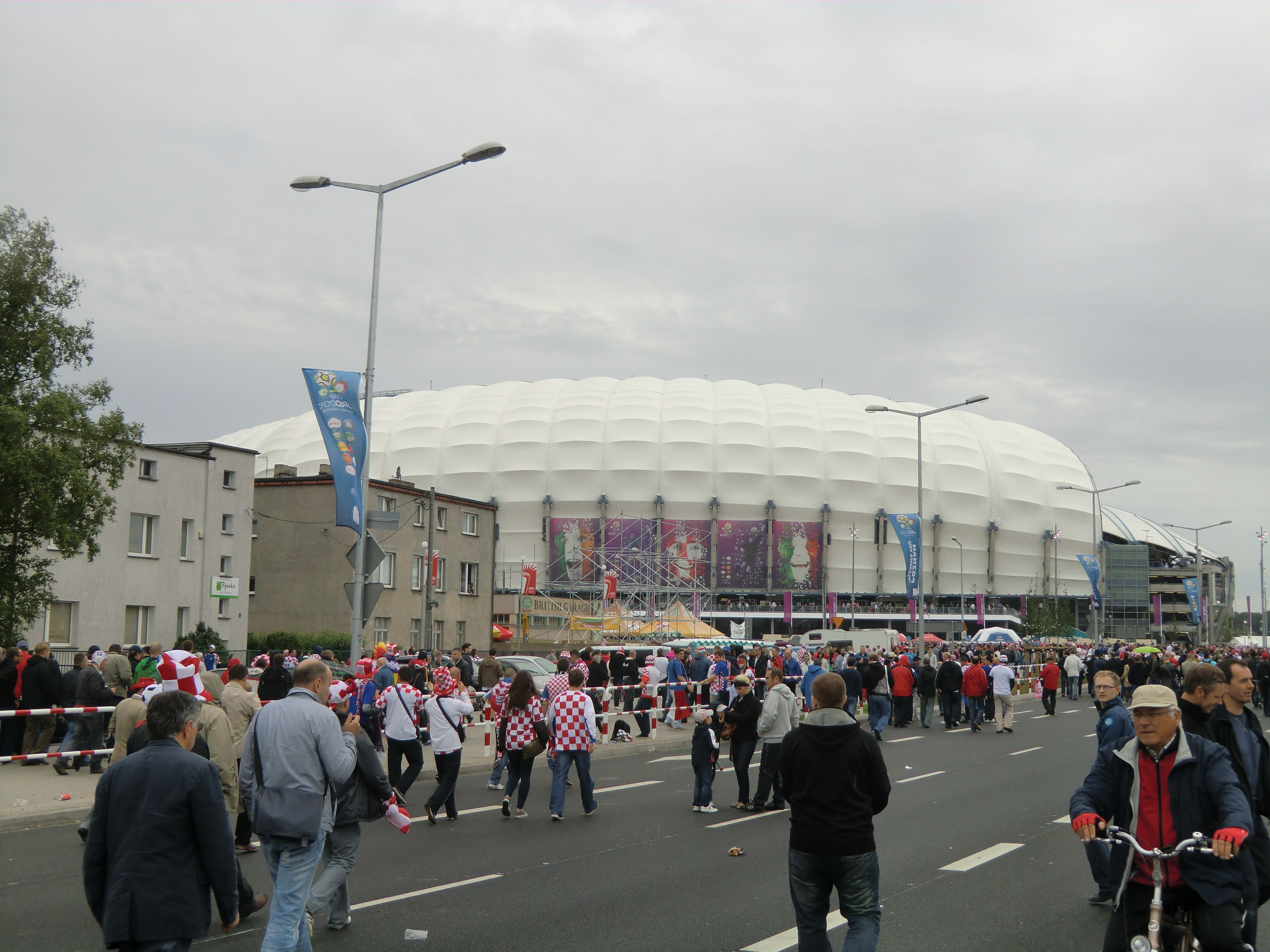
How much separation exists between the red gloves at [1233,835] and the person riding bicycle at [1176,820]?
0.03 metres

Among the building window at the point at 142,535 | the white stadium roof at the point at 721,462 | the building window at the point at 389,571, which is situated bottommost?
the building window at the point at 389,571

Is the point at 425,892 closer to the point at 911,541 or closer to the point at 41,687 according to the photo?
the point at 41,687

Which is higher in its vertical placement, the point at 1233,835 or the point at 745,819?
the point at 1233,835

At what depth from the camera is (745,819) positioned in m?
12.5

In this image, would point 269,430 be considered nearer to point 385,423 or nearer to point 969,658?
point 385,423

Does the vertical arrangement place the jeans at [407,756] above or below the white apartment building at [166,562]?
below

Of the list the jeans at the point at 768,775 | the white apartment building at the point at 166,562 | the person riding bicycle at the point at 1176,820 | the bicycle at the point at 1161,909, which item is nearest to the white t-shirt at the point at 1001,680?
the jeans at the point at 768,775

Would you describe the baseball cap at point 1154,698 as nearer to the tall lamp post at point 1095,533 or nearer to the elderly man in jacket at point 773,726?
the elderly man in jacket at point 773,726

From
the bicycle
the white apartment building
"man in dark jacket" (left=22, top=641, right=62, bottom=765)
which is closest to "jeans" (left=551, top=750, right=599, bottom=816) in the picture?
the bicycle

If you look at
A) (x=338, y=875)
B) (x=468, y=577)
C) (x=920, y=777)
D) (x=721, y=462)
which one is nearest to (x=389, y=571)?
(x=468, y=577)

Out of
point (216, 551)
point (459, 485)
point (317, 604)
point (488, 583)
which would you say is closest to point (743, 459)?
point (459, 485)

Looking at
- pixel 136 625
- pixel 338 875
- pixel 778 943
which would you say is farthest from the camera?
pixel 136 625

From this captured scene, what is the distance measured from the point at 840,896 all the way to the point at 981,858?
4.96 metres

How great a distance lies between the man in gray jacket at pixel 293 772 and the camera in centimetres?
600
